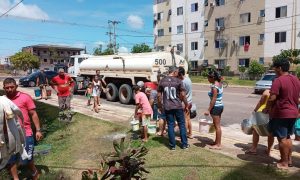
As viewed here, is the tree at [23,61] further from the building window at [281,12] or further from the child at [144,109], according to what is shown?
the child at [144,109]

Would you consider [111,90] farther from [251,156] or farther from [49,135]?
[251,156]

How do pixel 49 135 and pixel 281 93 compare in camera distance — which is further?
pixel 49 135

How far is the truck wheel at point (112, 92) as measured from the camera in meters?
15.9

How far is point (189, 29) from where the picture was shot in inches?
1924

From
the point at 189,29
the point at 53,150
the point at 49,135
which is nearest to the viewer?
the point at 53,150

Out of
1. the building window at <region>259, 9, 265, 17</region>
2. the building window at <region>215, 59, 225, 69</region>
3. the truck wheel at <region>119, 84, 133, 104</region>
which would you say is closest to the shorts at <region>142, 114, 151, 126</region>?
the truck wheel at <region>119, 84, 133, 104</region>

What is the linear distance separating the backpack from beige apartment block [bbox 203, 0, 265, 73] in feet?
123

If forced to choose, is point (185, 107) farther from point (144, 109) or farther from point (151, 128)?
point (151, 128)

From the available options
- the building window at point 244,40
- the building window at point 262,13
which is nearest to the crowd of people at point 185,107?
the building window at point 262,13

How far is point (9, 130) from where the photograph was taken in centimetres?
473

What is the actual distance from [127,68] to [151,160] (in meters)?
8.95

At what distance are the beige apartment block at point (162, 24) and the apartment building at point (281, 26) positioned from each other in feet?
57.0

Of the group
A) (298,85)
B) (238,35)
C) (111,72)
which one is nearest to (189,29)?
(238,35)

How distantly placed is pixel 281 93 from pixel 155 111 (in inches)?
178
